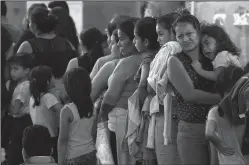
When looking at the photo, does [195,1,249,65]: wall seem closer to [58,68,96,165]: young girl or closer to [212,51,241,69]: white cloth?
[212,51,241,69]: white cloth

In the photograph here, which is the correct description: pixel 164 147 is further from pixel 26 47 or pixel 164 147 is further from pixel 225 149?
pixel 26 47

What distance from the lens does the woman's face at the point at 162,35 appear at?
499cm

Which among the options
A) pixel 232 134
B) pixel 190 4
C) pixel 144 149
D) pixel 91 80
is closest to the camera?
pixel 232 134

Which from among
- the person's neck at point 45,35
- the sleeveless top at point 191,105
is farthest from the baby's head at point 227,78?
the person's neck at point 45,35

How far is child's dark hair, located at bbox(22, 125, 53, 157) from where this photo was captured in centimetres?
472

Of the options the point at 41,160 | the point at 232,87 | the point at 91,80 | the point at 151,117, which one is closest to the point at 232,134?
the point at 232,87

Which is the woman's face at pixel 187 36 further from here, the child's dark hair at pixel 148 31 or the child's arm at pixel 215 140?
the child's arm at pixel 215 140

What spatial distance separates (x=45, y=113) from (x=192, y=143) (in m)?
1.80

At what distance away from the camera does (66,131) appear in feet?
17.6

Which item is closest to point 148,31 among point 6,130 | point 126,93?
point 126,93

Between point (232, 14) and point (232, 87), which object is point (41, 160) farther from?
point (232, 14)

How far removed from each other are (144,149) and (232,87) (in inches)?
36.3

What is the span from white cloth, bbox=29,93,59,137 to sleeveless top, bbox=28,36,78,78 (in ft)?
1.13

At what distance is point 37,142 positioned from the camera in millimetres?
4758
